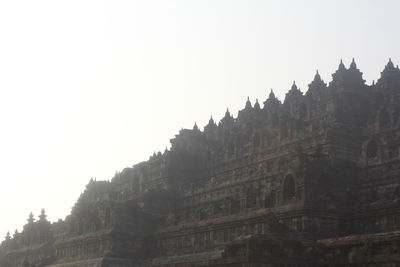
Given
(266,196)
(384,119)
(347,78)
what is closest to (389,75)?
(347,78)

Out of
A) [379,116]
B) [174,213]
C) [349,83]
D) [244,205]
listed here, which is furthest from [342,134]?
[174,213]

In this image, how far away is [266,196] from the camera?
2003 inches

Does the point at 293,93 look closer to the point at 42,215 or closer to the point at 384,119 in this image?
the point at 384,119

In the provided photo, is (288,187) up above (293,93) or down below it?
below

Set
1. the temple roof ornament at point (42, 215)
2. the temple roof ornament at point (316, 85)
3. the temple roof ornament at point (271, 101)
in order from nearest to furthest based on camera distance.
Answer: the temple roof ornament at point (316, 85), the temple roof ornament at point (271, 101), the temple roof ornament at point (42, 215)

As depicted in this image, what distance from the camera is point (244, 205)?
53.4 meters

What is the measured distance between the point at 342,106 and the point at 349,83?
3.59 m

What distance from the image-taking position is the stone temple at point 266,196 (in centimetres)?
4241

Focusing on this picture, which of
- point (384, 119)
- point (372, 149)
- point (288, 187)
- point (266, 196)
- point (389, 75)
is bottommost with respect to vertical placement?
point (266, 196)

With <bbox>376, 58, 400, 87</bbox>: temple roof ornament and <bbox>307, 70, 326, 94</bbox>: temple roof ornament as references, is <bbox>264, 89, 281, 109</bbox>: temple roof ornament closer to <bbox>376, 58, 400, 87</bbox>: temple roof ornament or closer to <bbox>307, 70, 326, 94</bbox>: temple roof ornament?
<bbox>307, 70, 326, 94</bbox>: temple roof ornament


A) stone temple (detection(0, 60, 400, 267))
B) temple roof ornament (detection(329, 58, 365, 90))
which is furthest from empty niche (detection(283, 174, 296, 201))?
temple roof ornament (detection(329, 58, 365, 90))

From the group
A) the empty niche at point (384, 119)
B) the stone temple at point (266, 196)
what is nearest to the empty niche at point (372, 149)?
the stone temple at point (266, 196)

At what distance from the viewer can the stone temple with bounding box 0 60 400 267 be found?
4241 cm

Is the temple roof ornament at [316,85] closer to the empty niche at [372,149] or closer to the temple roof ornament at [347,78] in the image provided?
the temple roof ornament at [347,78]
